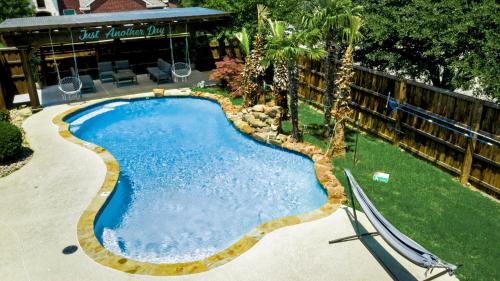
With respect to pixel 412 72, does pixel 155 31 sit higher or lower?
higher

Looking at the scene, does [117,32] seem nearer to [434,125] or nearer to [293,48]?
[293,48]

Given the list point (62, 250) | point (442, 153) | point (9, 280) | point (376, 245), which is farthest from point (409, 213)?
point (9, 280)

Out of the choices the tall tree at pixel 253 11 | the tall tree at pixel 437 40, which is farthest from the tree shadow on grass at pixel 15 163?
the tall tree at pixel 437 40

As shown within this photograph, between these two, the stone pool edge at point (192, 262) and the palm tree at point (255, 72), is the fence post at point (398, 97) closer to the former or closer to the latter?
the stone pool edge at point (192, 262)

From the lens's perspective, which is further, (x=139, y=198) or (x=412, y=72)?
(x=412, y=72)

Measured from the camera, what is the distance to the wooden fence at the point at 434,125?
11.1 meters

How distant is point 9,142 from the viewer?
13.1m

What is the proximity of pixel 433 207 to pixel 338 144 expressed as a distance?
4.00 meters

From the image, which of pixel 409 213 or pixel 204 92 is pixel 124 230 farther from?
pixel 204 92

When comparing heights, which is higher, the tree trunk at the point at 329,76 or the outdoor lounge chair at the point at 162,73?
the tree trunk at the point at 329,76

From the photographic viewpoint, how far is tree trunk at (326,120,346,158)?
1362cm

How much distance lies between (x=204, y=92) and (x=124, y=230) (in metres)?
12.8

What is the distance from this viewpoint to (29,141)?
15.4 meters

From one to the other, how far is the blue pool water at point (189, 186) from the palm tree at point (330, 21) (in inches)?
120
